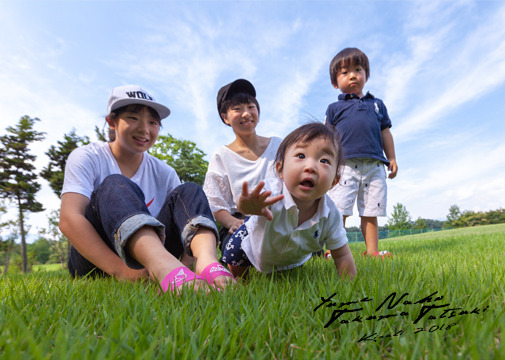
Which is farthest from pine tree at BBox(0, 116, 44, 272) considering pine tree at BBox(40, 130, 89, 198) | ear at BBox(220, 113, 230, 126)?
ear at BBox(220, 113, 230, 126)

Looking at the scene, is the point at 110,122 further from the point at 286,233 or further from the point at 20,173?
the point at 20,173

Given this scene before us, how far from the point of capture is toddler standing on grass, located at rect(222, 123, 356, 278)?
1.86 meters

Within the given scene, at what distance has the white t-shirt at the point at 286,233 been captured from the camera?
1910 mm

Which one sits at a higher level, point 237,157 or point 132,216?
point 237,157

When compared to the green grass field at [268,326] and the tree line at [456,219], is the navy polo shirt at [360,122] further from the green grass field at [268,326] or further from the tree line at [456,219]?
the tree line at [456,219]

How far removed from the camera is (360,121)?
386 centimetres

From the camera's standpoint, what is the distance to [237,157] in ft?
10.7

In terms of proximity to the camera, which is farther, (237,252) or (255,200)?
(237,252)

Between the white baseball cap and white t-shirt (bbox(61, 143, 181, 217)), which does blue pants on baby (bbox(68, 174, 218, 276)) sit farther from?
the white baseball cap

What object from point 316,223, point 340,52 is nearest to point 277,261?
point 316,223

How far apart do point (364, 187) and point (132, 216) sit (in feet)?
9.79

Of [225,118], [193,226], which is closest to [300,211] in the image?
[193,226]

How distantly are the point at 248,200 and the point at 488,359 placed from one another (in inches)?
42.9
